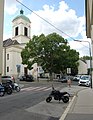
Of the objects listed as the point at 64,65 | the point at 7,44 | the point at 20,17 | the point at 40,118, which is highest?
the point at 20,17

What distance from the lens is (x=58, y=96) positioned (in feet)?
62.5

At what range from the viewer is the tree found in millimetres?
65750

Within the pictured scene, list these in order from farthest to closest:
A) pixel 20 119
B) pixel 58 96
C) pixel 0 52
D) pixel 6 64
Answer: pixel 6 64, pixel 0 52, pixel 58 96, pixel 20 119

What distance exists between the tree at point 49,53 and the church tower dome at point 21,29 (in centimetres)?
1526

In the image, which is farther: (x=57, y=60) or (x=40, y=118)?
(x=57, y=60)

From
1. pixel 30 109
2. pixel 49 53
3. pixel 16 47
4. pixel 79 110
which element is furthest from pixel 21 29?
pixel 79 110

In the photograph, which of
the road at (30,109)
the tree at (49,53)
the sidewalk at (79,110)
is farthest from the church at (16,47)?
the sidewalk at (79,110)

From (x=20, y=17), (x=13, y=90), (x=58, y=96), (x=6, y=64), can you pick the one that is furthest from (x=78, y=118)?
(x=20, y=17)

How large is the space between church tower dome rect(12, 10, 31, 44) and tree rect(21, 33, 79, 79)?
15263 mm

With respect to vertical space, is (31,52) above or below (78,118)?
above

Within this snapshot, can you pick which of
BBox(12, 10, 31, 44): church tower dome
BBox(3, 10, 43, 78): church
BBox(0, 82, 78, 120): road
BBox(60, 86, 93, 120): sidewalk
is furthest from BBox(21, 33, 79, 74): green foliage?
BBox(60, 86, 93, 120): sidewalk

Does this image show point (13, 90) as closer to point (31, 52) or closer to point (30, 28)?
point (31, 52)

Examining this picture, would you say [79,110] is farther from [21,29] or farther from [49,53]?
[21,29]

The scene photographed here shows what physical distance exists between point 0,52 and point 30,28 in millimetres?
47512
